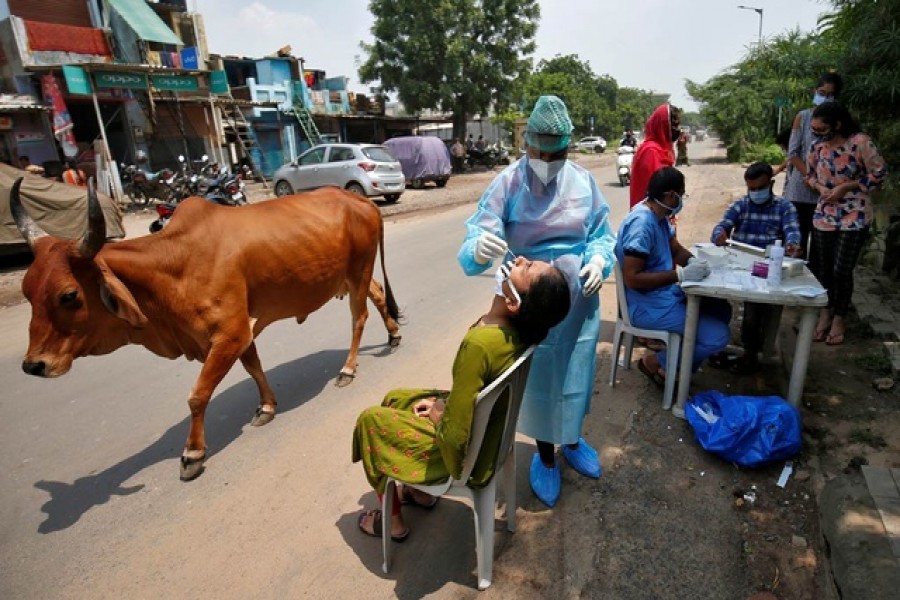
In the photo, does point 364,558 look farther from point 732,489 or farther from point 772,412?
point 772,412

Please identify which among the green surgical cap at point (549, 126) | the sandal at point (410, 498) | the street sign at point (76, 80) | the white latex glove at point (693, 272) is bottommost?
the sandal at point (410, 498)

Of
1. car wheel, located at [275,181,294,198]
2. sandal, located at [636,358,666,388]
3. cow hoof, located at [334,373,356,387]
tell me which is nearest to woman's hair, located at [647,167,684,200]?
sandal, located at [636,358,666,388]

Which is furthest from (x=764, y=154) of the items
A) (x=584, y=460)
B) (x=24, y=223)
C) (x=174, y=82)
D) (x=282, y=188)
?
(x=24, y=223)

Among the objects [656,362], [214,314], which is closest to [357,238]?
[214,314]

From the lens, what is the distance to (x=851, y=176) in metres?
4.07

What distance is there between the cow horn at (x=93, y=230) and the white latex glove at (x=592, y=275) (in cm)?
226

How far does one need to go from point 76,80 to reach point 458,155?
49.2 ft

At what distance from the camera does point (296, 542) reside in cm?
266

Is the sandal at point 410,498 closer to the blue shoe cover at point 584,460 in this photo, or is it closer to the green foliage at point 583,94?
the blue shoe cover at point 584,460

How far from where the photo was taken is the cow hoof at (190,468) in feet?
10.4

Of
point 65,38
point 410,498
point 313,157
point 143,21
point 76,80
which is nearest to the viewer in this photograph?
point 410,498

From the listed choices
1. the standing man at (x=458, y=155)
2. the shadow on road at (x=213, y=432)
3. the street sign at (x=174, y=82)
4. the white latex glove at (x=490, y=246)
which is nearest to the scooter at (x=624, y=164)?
the standing man at (x=458, y=155)

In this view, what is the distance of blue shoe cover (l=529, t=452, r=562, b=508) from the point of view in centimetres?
283

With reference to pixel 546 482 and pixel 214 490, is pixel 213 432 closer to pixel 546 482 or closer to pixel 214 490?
pixel 214 490
